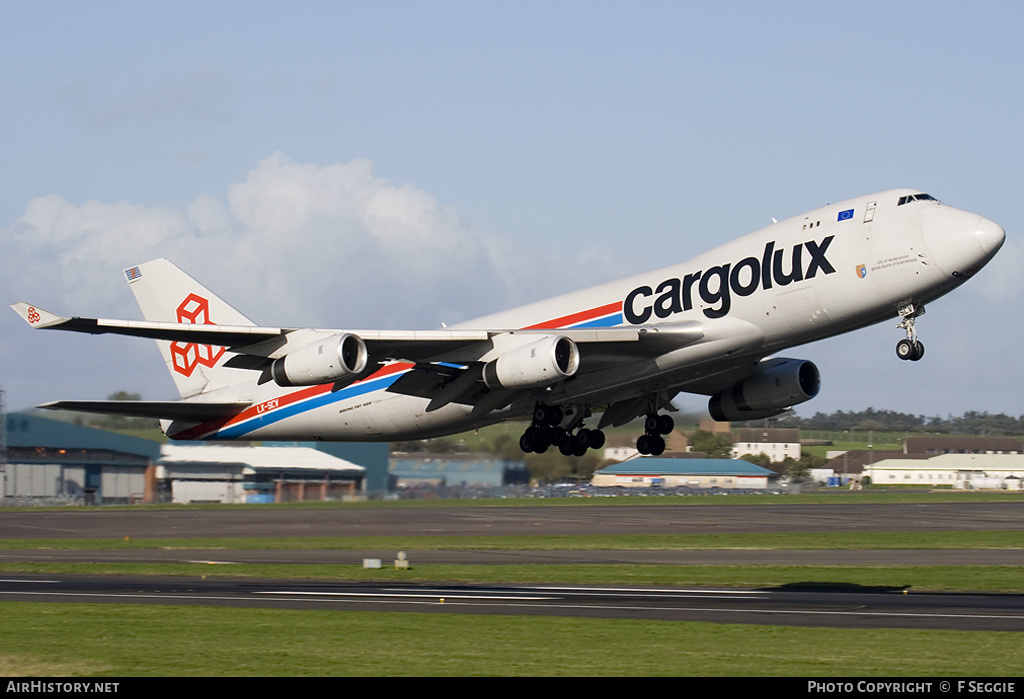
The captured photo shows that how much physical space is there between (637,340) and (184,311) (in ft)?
67.5

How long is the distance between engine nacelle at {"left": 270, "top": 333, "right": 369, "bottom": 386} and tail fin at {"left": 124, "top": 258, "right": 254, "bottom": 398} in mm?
12868

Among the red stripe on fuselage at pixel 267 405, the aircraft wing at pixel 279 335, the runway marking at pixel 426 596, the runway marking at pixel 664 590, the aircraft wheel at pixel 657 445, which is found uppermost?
the aircraft wing at pixel 279 335

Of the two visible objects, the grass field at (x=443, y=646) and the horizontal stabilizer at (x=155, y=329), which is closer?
the grass field at (x=443, y=646)

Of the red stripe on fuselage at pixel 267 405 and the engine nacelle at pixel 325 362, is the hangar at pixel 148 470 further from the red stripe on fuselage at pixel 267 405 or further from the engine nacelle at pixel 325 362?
the engine nacelle at pixel 325 362

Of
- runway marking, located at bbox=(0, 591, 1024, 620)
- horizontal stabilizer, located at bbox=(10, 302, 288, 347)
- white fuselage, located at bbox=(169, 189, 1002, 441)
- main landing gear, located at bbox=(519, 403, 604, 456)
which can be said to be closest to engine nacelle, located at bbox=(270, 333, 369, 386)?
horizontal stabilizer, located at bbox=(10, 302, 288, 347)

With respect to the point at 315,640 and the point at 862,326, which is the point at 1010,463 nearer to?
the point at 862,326

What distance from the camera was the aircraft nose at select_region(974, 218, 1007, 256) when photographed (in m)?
29.7

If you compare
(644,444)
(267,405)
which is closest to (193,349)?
(267,405)

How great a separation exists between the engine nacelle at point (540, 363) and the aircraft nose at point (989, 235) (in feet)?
35.8

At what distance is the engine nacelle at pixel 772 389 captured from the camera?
39188 mm

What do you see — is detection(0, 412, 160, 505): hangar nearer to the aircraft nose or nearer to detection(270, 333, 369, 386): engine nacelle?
detection(270, 333, 369, 386): engine nacelle

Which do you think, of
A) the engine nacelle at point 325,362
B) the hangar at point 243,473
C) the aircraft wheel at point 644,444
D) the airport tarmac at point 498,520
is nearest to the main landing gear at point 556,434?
the aircraft wheel at point 644,444

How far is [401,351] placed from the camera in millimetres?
34500
